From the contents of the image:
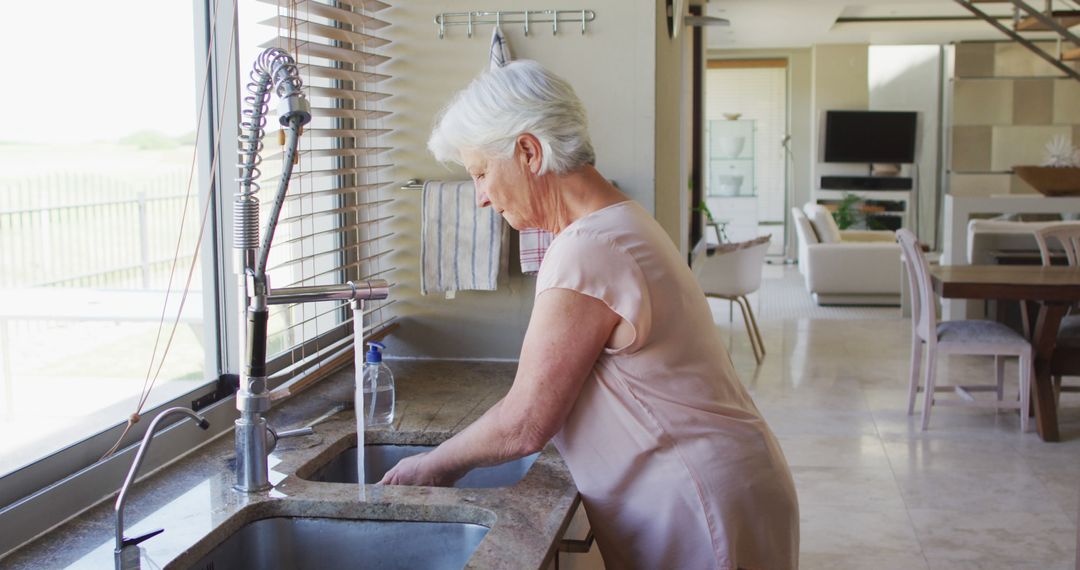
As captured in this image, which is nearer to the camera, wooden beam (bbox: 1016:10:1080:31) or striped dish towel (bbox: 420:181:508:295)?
striped dish towel (bbox: 420:181:508:295)

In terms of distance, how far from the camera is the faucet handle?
1342 mm

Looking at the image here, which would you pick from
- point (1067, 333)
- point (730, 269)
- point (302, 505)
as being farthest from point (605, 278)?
point (730, 269)

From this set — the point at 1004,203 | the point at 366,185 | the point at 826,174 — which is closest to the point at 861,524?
the point at 366,185

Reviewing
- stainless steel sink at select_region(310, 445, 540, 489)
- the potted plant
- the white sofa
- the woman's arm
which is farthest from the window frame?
the potted plant

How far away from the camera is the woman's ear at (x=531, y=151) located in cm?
153

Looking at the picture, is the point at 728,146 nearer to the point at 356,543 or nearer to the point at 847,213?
the point at 847,213

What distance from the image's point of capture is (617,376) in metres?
1.51

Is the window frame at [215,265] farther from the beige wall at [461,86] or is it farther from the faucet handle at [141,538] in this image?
the beige wall at [461,86]

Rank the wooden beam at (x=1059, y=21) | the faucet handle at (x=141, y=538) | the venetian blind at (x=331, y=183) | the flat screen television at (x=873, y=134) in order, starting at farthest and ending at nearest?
the flat screen television at (x=873, y=134) → the wooden beam at (x=1059, y=21) → the venetian blind at (x=331, y=183) → the faucet handle at (x=141, y=538)

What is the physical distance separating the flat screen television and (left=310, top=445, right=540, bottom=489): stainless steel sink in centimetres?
1057

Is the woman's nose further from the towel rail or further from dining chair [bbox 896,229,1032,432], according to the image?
dining chair [bbox 896,229,1032,432]

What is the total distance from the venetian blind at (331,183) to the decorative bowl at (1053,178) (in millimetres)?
5263

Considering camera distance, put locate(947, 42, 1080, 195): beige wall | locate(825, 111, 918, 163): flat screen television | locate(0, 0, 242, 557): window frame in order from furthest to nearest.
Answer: locate(825, 111, 918, 163): flat screen television < locate(947, 42, 1080, 195): beige wall < locate(0, 0, 242, 557): window frame

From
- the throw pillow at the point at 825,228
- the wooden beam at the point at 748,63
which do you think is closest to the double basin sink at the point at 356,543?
the throw pillow at the point at 825,228
